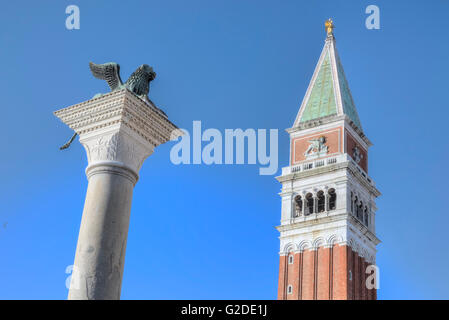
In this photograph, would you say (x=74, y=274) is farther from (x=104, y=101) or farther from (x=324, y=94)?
(x=324, y=94)

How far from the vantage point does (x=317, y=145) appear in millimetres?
59688

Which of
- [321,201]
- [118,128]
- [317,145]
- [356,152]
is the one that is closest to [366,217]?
[321,201]

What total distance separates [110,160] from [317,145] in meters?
49.7

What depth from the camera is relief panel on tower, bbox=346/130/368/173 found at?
59531mm

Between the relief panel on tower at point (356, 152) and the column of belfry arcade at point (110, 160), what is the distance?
4833cm

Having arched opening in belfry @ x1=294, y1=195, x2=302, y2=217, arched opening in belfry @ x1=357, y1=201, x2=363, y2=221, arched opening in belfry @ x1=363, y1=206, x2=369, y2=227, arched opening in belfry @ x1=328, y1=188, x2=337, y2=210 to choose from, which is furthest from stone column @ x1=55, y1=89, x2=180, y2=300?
arched opening in belfry @ x1=363, y1=206, x2=369, y2=227

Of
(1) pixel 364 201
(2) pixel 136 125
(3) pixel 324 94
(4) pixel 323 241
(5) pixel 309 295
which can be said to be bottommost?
(2) pixel 136 125

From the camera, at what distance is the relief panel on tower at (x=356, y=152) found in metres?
59.5

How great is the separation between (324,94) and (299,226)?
38.0ft

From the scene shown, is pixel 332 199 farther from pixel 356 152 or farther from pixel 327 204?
pixel 356 152

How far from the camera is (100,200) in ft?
34.5
